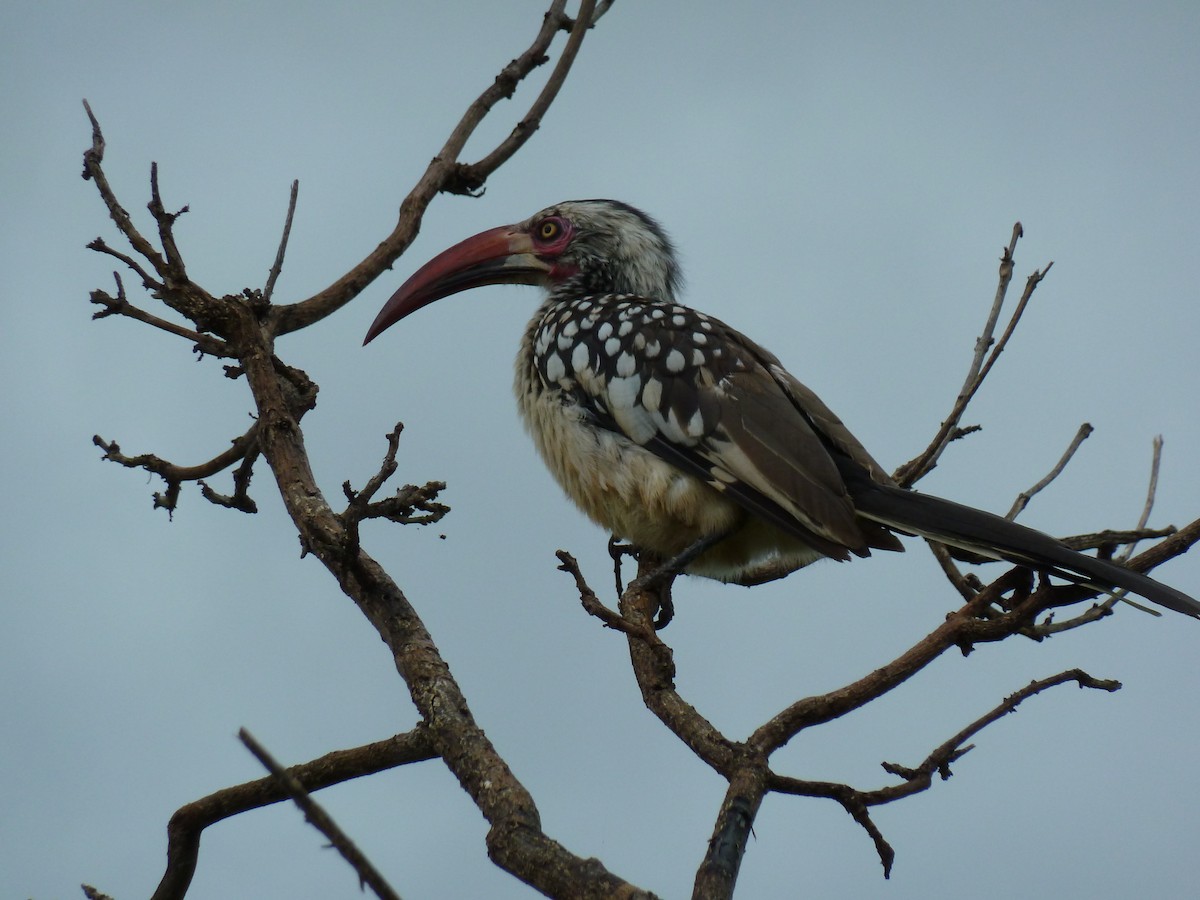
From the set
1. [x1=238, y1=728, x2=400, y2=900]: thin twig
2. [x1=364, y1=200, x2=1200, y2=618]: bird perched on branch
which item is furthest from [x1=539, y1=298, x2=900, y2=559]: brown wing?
[x1=238, y1=728, x2=400, y2=900]: thin twig

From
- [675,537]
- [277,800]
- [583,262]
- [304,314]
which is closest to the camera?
[277,800]

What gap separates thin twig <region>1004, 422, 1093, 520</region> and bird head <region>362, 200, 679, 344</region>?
2.03m

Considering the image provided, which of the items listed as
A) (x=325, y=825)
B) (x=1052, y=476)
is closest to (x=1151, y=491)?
(x=1052, y=476)

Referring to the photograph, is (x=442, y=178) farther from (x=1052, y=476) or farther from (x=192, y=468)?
(x=1052, y=476)

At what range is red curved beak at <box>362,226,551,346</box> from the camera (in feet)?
16.8

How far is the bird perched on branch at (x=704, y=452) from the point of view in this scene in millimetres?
3590

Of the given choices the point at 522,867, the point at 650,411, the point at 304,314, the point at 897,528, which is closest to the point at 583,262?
the point at 650,411

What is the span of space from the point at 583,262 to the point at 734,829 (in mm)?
3178

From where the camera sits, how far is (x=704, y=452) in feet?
12.8

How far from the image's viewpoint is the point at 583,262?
5.20 m

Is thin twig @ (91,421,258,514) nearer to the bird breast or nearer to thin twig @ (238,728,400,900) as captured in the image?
the bird breast

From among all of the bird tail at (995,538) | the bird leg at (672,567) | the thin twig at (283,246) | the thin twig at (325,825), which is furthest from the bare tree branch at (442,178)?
the thin twig at (325,825)

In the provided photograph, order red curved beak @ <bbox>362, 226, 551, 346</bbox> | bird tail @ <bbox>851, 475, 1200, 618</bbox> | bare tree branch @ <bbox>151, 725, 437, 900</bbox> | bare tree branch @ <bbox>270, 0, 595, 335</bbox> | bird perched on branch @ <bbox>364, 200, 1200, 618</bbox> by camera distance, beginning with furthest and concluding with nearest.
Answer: red curved beak @ <bbox>362, 226, 551, 346</bbox>, bare tree branch @ <bbox>270, 0, 595, 335</bbox>, bird perched on branch @ <bbox>364, 200, 1200, 618</bbox>, bare tree branch @ <bbox>151, 725, 437, 900</bbox>, bird tail @ <bbox>851, 475, 1200, 618</bbox>

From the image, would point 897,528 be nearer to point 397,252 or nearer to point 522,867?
point 522,867
